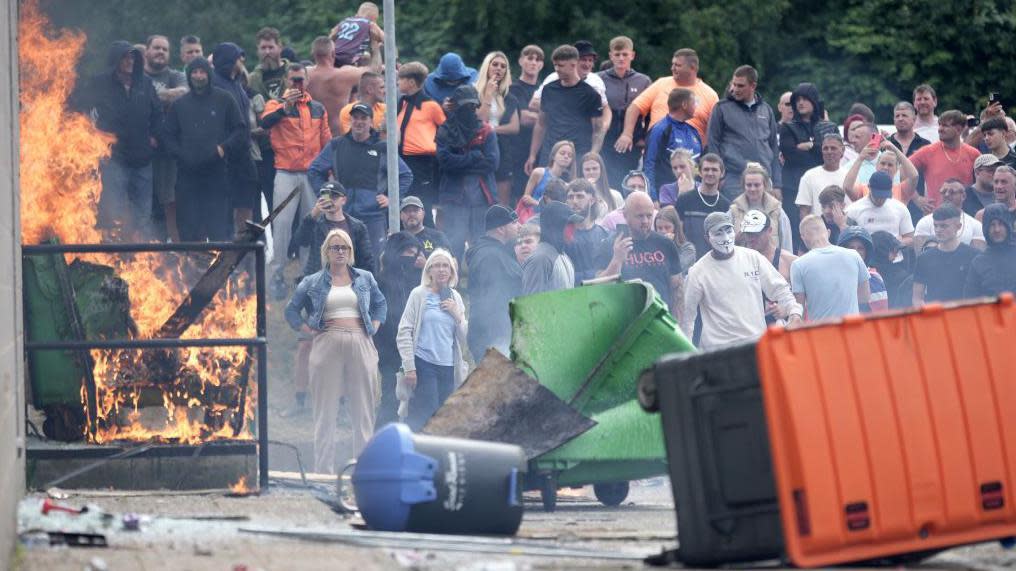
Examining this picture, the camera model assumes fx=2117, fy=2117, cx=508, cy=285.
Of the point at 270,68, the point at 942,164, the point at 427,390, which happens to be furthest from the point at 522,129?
the point at 427,390

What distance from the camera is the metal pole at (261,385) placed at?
12.9 meters

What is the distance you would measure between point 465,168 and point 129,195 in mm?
2911

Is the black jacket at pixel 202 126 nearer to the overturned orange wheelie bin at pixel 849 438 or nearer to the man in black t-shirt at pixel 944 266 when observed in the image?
the man in black t-shirt at pixel 944 266

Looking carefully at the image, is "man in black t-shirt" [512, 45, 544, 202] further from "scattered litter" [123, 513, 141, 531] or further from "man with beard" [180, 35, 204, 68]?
"scattered litter" [123, 513, 141, 531]

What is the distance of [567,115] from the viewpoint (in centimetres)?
1936

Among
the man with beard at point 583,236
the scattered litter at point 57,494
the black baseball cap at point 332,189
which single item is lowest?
the scattered litter at point 57,494

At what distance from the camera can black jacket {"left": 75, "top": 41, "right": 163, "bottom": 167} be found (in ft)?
55.2

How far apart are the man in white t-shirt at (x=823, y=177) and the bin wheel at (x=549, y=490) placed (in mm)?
6583

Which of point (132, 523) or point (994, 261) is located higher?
point (994, 261)

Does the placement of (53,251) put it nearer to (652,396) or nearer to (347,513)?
(347,513)

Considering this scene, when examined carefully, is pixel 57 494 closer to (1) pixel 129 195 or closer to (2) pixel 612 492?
(2) pixel 612 492

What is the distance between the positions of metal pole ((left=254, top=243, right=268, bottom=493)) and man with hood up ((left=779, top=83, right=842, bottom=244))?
301 inches

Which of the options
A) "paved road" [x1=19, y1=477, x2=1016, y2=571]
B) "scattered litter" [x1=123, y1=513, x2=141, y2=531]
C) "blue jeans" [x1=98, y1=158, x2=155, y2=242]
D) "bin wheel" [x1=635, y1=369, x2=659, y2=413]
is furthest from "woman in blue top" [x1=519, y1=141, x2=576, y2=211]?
"bin wheel" [x1=635, y1=369, x2=659, y2=413]

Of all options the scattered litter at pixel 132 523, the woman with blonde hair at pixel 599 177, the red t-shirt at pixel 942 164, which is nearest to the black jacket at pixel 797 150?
the red t-shirt at pixel 942 164
